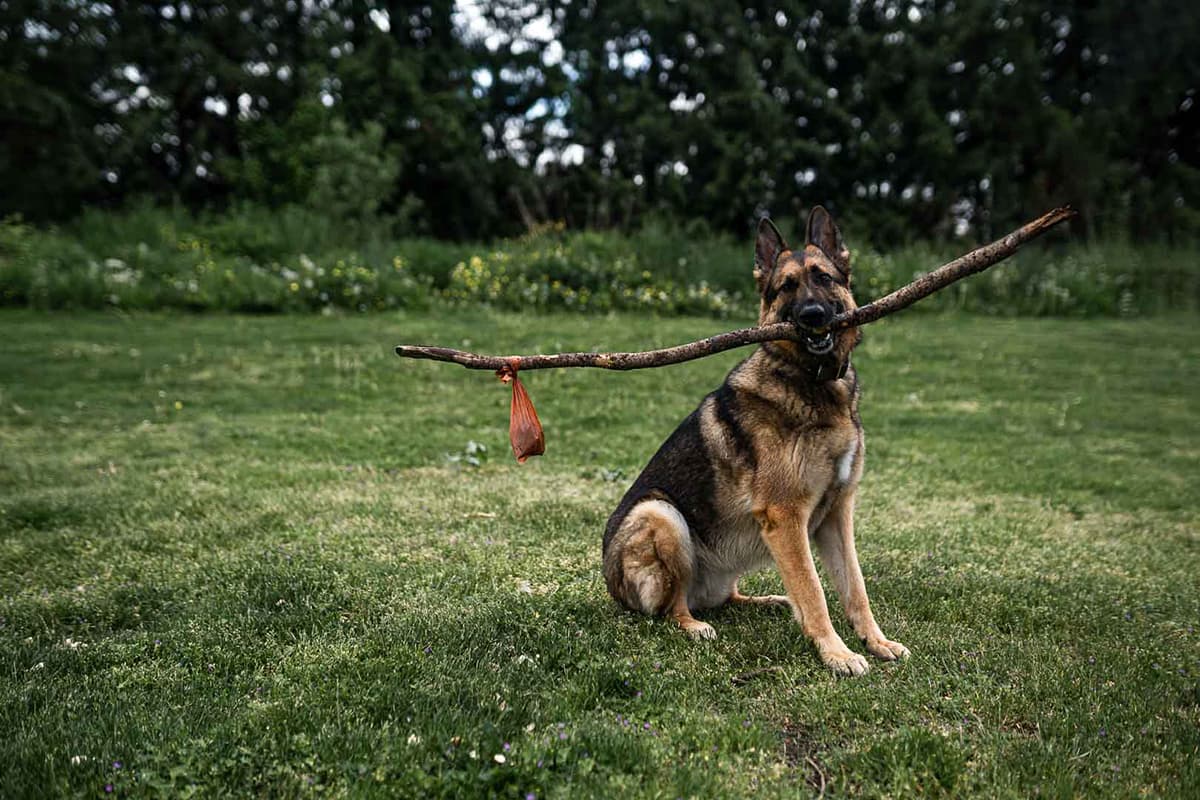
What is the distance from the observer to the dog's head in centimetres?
398

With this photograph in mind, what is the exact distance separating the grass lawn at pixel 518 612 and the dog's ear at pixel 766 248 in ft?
5.96

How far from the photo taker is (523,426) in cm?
383

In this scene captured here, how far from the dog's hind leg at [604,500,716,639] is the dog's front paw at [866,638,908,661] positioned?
0.75 metres

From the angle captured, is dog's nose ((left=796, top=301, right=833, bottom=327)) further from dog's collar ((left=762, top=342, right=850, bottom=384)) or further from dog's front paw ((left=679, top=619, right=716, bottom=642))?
dog's front paw ((left=679, top=619, right=716, bottom=642))

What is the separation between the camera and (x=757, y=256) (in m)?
4.54

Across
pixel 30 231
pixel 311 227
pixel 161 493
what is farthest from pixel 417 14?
pixel 161 493

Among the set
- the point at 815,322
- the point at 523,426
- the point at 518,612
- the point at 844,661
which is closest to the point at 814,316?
the point at 815,322

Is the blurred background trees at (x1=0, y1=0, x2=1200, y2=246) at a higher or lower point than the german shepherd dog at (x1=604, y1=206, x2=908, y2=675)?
higher

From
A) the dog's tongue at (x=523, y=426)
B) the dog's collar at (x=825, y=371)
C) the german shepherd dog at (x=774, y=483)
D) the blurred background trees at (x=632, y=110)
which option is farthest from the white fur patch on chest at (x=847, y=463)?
the blurred background trees at (x=632, y=110)

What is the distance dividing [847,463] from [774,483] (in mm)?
352

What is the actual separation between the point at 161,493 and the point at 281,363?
4.92m

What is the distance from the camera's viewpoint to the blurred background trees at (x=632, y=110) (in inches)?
866

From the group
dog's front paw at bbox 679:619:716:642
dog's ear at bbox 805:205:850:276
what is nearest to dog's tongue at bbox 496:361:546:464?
dog's front paw at bbox 679:619:716:642

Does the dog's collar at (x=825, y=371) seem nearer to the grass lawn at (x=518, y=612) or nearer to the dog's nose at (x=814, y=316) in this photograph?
the dog's nose at (x=814, y=316)
